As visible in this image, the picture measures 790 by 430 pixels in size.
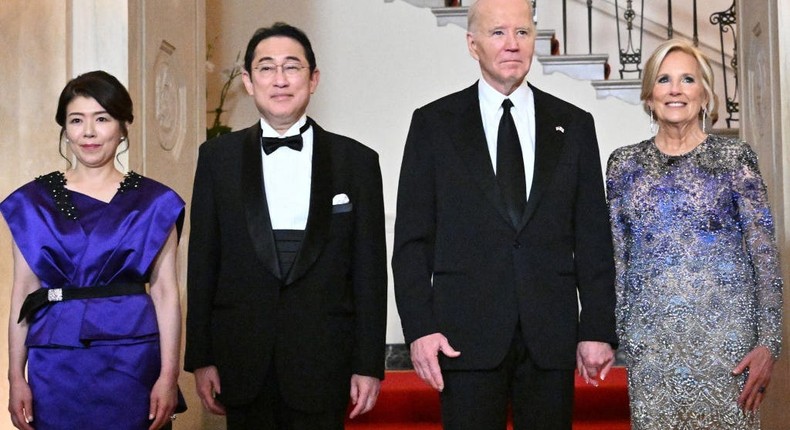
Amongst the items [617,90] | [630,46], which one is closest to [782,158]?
[617,90]

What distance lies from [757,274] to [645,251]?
0.30 m

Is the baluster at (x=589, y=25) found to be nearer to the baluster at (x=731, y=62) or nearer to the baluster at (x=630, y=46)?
the baluster at (x=630, y=46)

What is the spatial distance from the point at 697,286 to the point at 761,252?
0.19 m

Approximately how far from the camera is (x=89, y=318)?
9.31 feet

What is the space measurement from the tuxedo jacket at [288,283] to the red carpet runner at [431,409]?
6.98ft

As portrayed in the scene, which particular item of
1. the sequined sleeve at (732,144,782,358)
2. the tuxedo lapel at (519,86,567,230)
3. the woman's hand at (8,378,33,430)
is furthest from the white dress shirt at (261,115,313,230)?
the sequined sleeve at (732,144,782,358)

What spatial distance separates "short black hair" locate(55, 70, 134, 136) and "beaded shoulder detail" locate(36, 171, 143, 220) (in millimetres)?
137

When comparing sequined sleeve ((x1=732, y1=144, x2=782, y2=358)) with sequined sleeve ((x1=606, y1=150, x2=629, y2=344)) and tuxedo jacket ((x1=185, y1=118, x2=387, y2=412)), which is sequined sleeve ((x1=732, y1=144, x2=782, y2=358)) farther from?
tuxedo jacket ((x1=185, y1=118, x2=387, y2=412))

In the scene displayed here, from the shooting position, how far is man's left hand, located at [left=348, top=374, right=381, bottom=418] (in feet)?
9.53

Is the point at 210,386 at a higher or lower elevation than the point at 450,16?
lower

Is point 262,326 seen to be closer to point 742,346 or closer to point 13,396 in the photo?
point 13,396

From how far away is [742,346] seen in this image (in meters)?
3.05

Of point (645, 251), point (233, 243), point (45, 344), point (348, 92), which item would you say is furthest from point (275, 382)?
point (348, 92)

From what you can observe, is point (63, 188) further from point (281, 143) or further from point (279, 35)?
point (279, 35)
